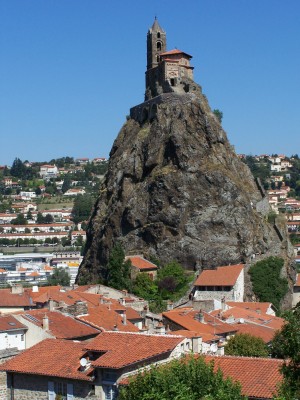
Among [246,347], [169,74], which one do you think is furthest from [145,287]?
[246,347]

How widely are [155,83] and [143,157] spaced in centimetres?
1187

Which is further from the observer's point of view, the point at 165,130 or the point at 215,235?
the point at 165,130

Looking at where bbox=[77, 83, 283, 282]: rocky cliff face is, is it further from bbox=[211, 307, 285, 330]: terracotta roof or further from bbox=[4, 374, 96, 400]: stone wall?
bbox=[4, 374, 96, 400]: stone wall

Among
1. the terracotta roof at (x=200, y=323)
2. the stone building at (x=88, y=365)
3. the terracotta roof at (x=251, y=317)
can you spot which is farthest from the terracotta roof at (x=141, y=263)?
the stone building at (x=88, y=365)

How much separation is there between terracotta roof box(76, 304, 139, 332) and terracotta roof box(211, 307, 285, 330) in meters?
9.98

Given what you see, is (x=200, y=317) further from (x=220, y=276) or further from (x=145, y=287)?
(x=145, y=287)

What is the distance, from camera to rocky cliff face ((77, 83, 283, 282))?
86562mm

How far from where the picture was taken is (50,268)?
169 m

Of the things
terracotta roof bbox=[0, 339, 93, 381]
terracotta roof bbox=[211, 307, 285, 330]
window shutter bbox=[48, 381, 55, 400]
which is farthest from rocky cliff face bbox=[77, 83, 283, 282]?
window shutter bbox=[48, 381, 55, 400]

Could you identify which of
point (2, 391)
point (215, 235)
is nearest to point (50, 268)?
point (215, 235)

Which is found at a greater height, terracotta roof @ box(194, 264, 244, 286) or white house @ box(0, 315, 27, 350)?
terracotta roof @ box(194, 264, 244, 286)

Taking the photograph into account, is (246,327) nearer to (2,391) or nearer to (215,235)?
(2,391)

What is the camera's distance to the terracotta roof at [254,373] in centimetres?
2547

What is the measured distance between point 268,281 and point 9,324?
46688 mm
